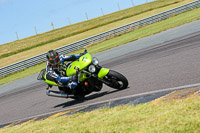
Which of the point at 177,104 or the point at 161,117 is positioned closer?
the point at 161,117

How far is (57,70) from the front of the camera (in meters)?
9.35

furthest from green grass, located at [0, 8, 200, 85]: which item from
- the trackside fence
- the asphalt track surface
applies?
the asphalt track surface

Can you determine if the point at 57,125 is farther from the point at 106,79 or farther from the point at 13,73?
the point at 13,73

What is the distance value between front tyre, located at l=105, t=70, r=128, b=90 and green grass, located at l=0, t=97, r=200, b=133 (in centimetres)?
198

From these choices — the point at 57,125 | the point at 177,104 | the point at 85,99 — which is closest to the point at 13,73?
the point at 85,99

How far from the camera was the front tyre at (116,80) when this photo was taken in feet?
28.4

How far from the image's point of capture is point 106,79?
878 cm

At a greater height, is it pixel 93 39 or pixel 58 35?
pixel 58 35

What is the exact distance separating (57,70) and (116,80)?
5.41ft

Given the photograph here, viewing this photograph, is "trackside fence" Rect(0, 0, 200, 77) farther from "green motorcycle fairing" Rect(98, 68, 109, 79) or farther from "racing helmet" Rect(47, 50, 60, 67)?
"green motorcycle fairing" Rect(98, 68, 109, 79)

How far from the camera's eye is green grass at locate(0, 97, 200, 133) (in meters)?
4.24

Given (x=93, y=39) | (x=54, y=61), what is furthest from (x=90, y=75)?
(x=93, y=39)

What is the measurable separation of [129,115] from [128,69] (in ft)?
22.5

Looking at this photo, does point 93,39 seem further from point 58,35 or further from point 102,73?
point 58,35
